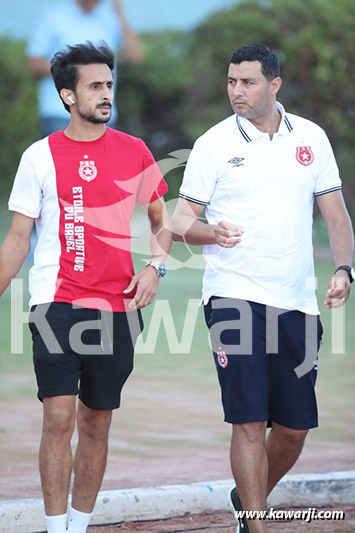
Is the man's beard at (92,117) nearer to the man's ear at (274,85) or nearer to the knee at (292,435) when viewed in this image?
the man's ear at (274,85)

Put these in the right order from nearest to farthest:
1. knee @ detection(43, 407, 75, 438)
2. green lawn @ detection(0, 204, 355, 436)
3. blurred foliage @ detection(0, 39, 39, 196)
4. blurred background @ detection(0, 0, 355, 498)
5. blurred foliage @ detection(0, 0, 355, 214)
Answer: knee @ detection(43, 407, 75, 438)
blurred background @ detection(0, 0, 355, 498)
green lawn @ detection(0, 204, 355, 436)
blurred foliage @ detection(0, 0, 355, 214)
blurred foliage @ detection(0, 39, 39, 196)

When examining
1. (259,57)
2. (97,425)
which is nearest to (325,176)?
(259,57)

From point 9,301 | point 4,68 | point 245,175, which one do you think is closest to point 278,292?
point 245,175

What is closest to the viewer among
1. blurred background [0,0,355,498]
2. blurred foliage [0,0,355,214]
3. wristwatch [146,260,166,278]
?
wristwatch [146,260,166,278]

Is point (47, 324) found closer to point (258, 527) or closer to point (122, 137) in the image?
point (122, 137)

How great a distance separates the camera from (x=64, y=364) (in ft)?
14.5

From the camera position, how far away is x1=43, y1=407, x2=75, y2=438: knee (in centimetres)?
438

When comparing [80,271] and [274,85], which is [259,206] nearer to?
[274,85]

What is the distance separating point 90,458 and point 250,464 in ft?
2.49

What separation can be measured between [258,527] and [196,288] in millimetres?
8113

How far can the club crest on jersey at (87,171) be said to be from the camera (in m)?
4.54

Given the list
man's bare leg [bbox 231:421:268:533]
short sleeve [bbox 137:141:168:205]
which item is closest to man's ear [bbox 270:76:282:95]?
short sleeve [bbox 137:141:168:205]

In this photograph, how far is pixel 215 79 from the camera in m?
19.2

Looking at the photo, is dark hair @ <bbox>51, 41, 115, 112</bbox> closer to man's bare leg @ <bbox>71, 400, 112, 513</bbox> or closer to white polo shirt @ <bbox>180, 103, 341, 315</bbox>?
white polo shirt @ <bbox>180, 103, 341, 315</bbox>
